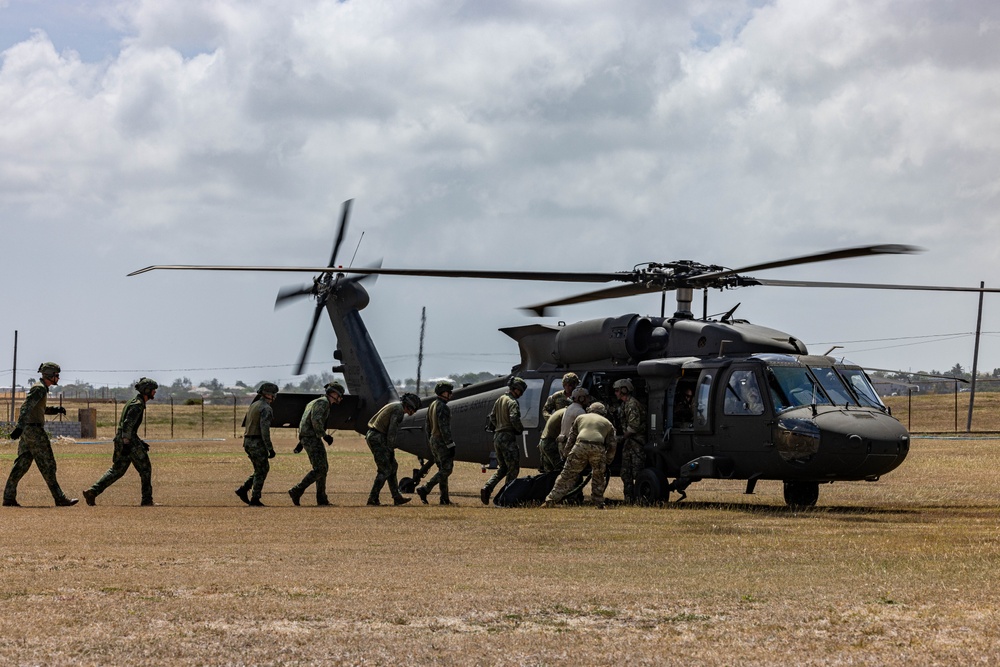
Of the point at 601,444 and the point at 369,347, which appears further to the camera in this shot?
the point at 369,347

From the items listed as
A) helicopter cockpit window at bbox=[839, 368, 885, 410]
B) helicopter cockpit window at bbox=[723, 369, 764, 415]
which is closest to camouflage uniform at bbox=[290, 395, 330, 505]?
helicopter cockpit window at bbox=[723, 369, 764, 415]

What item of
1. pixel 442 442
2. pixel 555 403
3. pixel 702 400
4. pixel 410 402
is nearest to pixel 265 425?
pixel 410 402

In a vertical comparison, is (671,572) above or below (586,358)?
below

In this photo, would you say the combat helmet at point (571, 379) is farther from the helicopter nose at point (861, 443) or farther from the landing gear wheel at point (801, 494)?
the helicopter nose at point (861, 443)

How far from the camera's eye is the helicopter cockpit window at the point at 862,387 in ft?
52.7

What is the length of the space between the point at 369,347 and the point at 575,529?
10698 mm

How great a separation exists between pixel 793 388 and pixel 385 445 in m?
5.70

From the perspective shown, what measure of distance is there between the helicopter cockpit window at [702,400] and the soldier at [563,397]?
1.67 metres

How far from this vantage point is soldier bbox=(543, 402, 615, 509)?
15742 millimetres

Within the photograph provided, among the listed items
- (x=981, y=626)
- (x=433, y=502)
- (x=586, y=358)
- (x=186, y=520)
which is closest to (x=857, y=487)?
(x=586, y=358)

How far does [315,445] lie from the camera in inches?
679

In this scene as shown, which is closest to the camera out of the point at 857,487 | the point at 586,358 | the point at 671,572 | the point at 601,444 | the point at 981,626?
the point at 981,626

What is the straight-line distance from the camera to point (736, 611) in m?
7.75

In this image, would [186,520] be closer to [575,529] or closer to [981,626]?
[575,529]
